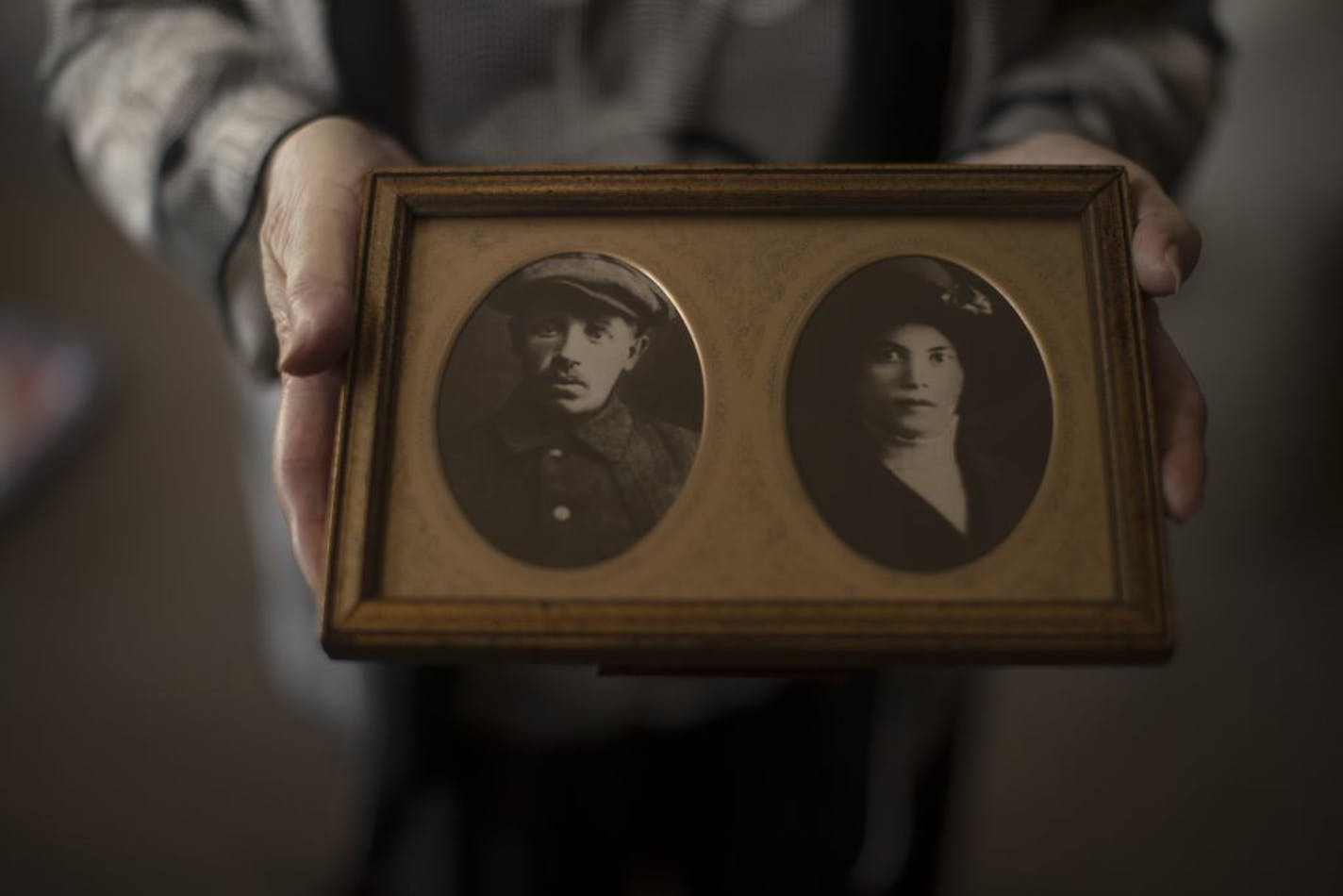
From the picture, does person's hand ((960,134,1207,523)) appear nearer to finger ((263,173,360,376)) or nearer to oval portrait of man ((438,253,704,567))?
oval portrait of man ((438,253,704,567))

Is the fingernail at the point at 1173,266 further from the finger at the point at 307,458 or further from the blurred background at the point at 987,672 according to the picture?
the finger at the point at 307,458

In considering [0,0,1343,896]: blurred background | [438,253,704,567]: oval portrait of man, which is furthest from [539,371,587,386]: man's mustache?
[0,0,1343,896]: blurred background

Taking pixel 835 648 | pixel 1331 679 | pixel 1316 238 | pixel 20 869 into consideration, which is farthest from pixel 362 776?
pixel 1316 238

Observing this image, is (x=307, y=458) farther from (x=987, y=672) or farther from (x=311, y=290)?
(x=987, y=672)

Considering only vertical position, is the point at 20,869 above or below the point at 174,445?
below

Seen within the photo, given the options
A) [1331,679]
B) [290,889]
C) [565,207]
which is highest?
[565,207]

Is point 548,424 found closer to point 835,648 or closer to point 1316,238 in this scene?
point 835,648

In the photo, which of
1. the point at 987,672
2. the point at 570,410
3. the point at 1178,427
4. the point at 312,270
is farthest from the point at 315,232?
the point at 987,672
